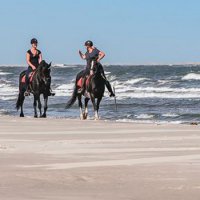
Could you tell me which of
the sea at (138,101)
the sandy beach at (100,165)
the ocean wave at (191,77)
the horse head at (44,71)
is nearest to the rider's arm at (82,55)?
the horse head at (44,71)

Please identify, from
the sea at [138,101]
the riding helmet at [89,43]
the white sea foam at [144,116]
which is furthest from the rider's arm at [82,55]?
the white sea foam at [144,116]

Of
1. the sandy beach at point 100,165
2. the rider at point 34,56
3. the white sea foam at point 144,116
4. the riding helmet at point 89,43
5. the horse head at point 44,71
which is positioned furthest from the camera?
the white sea foam at point 144,116

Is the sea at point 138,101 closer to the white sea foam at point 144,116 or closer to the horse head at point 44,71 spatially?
the white sea foam at point 144,116

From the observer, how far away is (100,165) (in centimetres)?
838

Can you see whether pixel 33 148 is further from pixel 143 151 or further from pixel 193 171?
pixel 193 171

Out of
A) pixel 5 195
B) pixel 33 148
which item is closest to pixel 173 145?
pixel 33 148

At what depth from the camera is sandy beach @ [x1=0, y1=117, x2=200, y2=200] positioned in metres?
6.55

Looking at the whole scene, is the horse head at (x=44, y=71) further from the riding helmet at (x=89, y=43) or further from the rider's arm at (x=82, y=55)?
the riding helmet at (x=89, y=43)

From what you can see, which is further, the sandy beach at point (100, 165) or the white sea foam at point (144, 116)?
the white sea foam at point (144, 116)

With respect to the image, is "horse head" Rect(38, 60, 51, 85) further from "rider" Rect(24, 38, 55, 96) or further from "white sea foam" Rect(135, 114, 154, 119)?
"white sea foam" Rect(135, 114, 154, 119)

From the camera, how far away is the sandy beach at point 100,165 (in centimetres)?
655

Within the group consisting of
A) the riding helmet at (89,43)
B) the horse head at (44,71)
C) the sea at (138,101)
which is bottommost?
the sea at (138,101)

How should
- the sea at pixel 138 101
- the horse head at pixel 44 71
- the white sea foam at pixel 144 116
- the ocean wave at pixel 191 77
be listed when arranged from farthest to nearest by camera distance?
the ocean wave at pixel 191 77, the sea at pixel 138 101, the white sea foam at pixel 144 116, the horse head at pixel 44 71

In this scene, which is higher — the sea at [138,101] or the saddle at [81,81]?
the saddle at [81,81]
